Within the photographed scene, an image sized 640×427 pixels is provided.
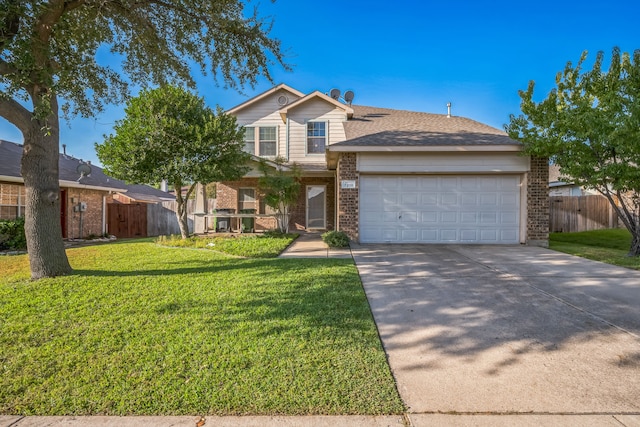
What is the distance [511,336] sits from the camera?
3512 millimetres

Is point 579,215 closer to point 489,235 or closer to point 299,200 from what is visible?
point 489,235

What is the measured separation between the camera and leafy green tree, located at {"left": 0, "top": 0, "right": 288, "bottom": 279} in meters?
5.34

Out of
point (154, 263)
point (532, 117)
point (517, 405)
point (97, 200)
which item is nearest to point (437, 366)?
point (517, 405)

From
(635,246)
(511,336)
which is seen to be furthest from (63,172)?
(635,246)

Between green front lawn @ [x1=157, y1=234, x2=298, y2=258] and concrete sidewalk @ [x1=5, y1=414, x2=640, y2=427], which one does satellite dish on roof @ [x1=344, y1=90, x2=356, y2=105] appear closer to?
green front lawn @ [x1=157, y1=234, x2=298, y2=258]

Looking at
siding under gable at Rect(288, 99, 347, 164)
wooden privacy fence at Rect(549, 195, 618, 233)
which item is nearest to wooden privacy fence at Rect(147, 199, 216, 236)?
siding under gable at Rect(288, 99, 347, 164)

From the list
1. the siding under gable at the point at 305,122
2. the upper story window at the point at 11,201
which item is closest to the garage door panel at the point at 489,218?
the siding under gable at the point at 305,122

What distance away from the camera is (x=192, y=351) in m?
3.11

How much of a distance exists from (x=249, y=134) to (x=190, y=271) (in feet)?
34.3

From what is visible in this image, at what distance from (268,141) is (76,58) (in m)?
9.41

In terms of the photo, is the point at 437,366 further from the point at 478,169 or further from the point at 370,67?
the point at 370,67

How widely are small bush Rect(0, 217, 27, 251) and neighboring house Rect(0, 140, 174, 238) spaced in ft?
3.74

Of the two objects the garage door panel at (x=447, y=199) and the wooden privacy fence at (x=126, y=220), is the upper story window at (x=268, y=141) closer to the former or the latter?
the wooden privacy fence at (x=126, y=220)

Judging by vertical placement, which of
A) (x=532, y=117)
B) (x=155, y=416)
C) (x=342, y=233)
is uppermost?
(x=532, y=117)
